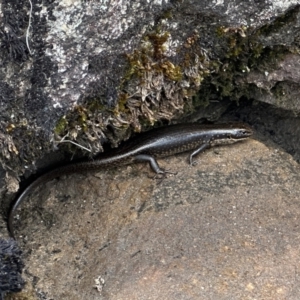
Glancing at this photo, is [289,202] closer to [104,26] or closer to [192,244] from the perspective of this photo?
[192,244]

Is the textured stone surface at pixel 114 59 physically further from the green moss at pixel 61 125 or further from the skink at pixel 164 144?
the skink at pixel 164 144

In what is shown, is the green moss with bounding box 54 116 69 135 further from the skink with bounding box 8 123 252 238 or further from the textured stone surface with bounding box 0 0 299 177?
the skink with bounding box 8 123 252 238

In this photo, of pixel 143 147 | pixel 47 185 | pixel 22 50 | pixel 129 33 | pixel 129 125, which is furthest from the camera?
pixel 143 147

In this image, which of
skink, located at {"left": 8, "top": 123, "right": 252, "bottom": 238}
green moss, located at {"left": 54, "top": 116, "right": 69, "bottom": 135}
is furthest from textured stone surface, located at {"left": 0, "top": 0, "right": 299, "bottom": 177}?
skink, located at {"left": 8, "top": 123, "right": 252, "bottom": 238}

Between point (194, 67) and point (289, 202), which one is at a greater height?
point (194, 67)

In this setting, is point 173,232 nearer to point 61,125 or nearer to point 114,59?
point 61,125

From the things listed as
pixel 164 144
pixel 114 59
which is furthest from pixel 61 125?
pixel 164 144

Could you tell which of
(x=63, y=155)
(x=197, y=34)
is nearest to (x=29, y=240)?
(x=63, y=155)
